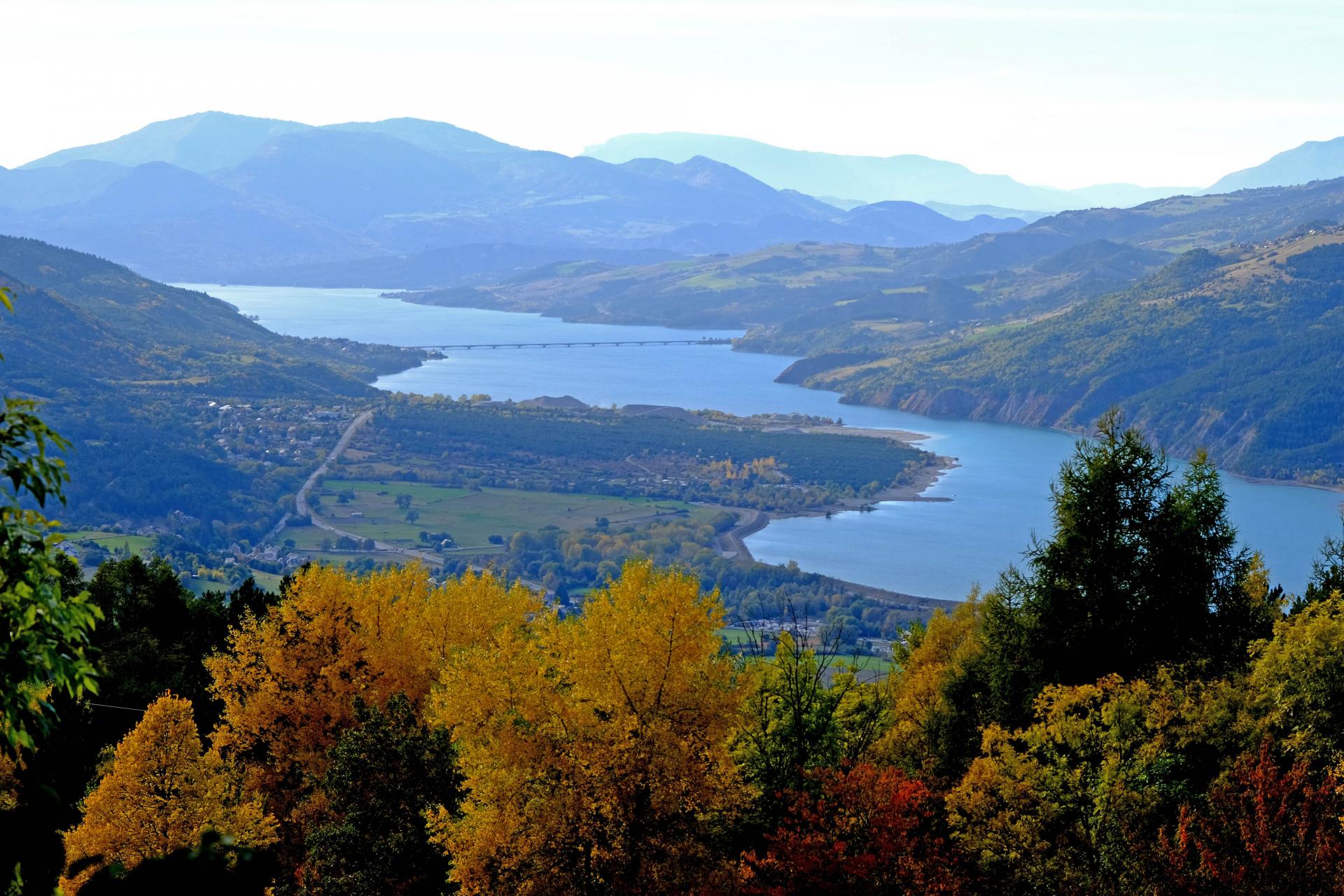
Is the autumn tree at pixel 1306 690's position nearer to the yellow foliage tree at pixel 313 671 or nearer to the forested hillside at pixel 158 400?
the yellow foliage tree at pixel 313 671

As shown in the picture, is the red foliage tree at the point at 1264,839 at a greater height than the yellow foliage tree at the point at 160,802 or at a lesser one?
greater

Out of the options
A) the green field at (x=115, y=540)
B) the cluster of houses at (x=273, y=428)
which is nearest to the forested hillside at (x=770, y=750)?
the green field at (x=115, y=540)

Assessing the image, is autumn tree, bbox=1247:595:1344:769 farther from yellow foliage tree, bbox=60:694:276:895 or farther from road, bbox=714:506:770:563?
road, bbox=714:506:770:563

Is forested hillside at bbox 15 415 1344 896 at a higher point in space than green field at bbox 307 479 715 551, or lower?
higher

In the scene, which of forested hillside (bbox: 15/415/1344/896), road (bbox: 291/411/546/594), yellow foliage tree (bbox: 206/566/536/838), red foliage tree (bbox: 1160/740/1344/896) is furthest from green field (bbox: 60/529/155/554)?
red foliage tree (bbox: 1160/740/1344/896)

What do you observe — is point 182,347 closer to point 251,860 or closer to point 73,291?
point 73,291
